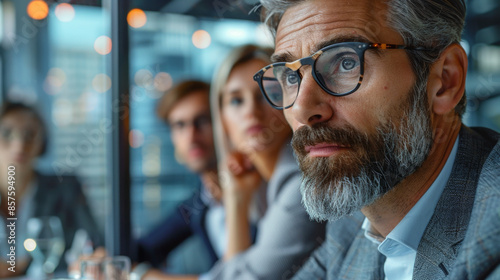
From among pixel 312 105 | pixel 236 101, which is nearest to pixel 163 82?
pixel 236 101

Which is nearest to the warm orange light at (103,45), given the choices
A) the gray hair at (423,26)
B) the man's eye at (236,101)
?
the man's eye at (236,101)

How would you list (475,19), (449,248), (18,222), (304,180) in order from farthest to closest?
(475,19), (18,222), (304,180), (449,248)

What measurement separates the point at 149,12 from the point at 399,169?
1488mm

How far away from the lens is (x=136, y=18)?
78.2 inches

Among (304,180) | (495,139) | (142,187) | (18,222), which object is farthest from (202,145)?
(495,139)

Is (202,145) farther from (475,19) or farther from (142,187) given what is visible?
(475,19)

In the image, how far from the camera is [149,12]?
2035mm

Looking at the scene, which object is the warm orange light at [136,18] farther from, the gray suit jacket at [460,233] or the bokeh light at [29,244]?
the gray suit jacket at [460,233]

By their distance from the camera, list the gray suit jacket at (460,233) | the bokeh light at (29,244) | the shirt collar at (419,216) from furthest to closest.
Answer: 1. the bokeh light at (29,244)
2. the shirt collar at (419,216)
3. the gray suit jacket at (460,233)

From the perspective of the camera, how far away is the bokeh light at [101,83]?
197cm

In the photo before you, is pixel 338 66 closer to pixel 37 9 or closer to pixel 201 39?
pixel 201 39

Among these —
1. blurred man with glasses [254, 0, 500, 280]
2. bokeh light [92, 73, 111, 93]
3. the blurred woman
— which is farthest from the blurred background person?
blurred man with glasses [254, 0, 500, 280]

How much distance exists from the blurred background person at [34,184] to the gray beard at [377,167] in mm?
1381

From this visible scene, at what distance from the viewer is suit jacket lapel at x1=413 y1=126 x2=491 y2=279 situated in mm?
765
